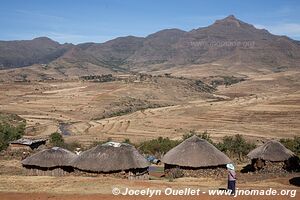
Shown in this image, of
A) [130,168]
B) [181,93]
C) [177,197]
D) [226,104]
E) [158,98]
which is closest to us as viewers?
[177,197]

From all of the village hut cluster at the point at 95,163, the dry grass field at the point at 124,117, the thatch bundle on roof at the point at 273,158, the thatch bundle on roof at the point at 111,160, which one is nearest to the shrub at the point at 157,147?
the dry grass field at the point at 124,117

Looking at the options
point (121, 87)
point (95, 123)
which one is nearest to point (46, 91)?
point (121, 87)

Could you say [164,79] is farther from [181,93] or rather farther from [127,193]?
→ [127,193]

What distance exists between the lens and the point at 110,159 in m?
28.6

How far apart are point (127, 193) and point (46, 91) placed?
112 meters

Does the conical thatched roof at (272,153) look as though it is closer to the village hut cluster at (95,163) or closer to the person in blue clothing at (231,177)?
the village hut cluster at (95,163)

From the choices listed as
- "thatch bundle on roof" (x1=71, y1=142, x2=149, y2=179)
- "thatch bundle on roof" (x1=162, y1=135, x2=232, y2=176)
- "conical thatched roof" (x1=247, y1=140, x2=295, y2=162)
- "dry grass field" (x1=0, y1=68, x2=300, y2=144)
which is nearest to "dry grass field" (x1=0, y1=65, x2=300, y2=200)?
"dry grass field" (x1=0, y1=68, x2=300, y2=144)

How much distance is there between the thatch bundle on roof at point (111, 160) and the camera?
92.5ft

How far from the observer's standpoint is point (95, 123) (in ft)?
Answer: 263

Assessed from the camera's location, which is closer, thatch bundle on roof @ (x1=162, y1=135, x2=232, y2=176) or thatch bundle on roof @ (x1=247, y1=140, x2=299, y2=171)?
thatch bundle on roof @ (x1=162, y1=135, x2=232, y2=176)

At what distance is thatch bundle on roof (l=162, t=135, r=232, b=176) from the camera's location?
29828 millimetres

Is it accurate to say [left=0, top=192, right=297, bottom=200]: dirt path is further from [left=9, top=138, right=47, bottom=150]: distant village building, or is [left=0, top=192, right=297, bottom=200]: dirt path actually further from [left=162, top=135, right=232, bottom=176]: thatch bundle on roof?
[left=9, top=138, right=47, bottom=150]: distant village building

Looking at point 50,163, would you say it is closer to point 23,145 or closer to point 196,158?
point 196,158

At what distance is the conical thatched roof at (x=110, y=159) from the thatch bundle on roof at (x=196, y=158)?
255 centimetres
